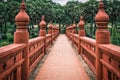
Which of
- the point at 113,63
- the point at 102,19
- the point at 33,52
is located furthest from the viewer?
the point at 33,52

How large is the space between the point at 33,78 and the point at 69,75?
1.02 meters

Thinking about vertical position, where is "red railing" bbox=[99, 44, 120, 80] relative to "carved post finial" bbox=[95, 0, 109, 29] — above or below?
below

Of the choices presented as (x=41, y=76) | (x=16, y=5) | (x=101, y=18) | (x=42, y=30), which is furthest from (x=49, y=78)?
(x=16, y=5)

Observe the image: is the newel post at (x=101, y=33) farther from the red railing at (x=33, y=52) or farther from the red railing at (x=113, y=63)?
the red railing at (x=33, y=52)

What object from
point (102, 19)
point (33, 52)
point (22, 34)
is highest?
point (102, 19)

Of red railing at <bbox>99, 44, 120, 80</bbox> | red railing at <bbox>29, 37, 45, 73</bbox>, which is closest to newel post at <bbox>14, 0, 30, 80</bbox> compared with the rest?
red railing at <bbox>29, 37, 45, 73</bbox>

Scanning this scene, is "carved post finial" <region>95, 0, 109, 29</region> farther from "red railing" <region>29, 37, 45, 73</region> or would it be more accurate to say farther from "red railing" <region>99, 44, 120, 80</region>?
"red railing" <region>29, 37, 45, 73</region>

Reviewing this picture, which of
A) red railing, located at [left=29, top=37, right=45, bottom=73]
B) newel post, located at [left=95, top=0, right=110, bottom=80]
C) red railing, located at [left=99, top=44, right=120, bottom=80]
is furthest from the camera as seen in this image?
red railing, located at [left=29, top=37, right=45, bottom=73]

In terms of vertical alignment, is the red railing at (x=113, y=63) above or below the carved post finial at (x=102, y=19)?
below

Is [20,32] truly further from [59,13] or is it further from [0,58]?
[59,13]

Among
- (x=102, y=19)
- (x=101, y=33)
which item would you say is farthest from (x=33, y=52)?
(x=102, y=19)

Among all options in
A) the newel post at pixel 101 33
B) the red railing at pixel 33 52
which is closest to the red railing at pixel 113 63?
the newel post at pixel 101 33

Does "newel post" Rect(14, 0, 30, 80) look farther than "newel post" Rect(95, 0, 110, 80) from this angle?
Yes

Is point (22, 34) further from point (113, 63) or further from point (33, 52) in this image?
point (113, 63)
